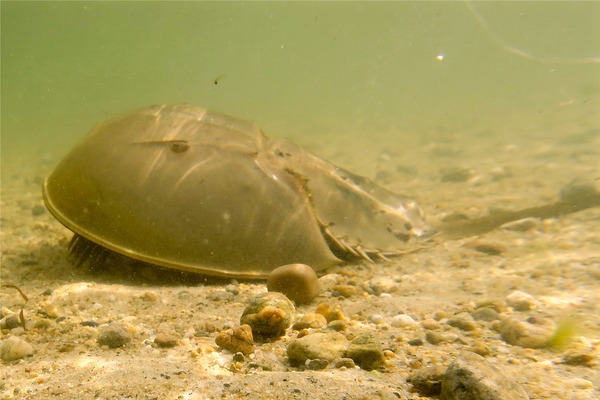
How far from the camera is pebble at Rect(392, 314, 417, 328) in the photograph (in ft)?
7.07

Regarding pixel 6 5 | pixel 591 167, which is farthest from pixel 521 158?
pixel 6 5

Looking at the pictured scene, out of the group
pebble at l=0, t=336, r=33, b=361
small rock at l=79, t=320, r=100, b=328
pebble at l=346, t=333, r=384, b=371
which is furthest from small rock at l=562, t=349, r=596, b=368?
pebble at l=0, t=336, r=33, b=361

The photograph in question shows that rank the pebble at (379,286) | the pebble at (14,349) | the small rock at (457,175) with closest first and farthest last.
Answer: the pebble at (14,349)
the pebble at (379,286)
the small rock at (457,175)

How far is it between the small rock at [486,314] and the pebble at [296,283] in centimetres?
95

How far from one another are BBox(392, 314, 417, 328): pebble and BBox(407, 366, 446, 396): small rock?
26.3 inches

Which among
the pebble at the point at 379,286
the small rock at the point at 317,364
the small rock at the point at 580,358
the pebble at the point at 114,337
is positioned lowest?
the pebble at the point at 114,337

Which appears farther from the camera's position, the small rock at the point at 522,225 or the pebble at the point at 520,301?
the small rock at the point at 522,225

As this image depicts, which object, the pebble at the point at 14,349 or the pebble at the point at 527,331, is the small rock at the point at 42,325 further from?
the pebble at the point at 527,331

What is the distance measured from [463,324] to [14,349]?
7.19 feet

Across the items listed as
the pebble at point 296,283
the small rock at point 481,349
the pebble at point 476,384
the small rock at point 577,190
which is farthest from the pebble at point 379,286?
the small rock at point 577,190

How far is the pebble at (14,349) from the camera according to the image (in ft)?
5.62

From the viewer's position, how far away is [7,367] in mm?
1643

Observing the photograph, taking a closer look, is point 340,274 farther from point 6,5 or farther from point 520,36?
point 520,36

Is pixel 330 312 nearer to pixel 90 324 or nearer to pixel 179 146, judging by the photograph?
pixel 90 324
